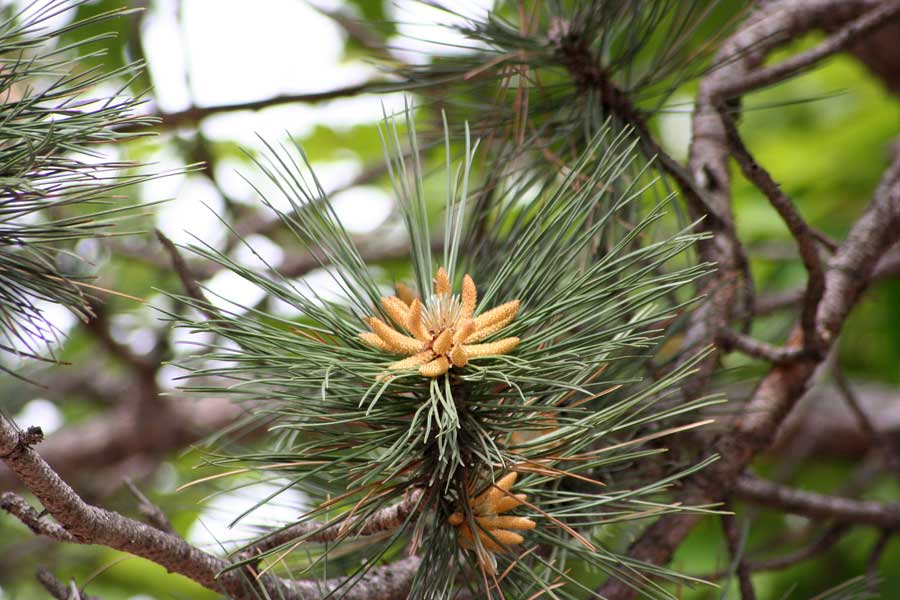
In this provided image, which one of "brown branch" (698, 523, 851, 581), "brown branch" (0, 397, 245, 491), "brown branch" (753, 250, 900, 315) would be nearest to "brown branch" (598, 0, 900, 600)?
"brown branch" (698, 523, 851, 581)

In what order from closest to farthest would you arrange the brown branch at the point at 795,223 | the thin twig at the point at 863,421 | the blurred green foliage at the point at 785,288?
the brown branch at the point at 795,223 → the thin twig at the point at 863,421 → the blurred green foliage at the point at 785,288

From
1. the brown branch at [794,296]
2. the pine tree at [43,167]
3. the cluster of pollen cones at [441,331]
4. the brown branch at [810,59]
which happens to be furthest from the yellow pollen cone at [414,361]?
the brown branch at [794,296]

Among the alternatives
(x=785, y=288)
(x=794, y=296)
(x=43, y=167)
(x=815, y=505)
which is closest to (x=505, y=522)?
(x=43, y=167)

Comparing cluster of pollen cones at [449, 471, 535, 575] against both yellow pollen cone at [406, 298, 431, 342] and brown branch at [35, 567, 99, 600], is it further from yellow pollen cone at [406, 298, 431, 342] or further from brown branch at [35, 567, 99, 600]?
brown branch at [35, 567, 99, 600]

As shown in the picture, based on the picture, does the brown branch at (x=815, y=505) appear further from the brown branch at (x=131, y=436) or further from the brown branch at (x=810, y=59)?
the brown branch at (x=131, y=436)

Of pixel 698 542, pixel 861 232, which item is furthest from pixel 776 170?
pixel 861 232

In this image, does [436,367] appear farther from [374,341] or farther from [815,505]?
[815,505]
